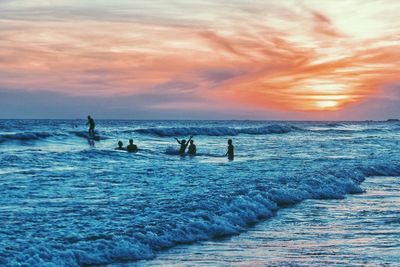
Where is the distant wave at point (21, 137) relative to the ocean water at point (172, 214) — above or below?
above

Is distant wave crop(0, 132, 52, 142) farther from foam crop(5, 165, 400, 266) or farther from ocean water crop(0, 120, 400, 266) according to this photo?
foam crop(5, 165, 400, 266)

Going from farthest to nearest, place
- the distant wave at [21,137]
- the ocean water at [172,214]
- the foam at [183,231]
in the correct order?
the distant wave at [21,137]
the ocean water at [172,214]
the foam at [183,231]

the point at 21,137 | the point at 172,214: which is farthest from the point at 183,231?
the point at 21,137

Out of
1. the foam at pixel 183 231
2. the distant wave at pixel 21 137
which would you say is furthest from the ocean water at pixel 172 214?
the distant wave at pixel 21 137

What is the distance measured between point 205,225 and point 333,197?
6652 millimetres

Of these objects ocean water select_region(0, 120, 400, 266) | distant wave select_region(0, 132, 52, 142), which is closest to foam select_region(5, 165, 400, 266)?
ocean water select_region(0, 120, 400, 266)

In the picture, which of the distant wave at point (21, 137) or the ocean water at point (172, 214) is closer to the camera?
the ocean water at point (172, 214)

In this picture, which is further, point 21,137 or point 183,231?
point 21,137

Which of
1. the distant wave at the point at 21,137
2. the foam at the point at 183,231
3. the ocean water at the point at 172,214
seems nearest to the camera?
the foam at the point at 183,231

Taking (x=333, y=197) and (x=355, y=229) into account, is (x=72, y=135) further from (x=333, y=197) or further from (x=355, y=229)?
(x=355, y=229)

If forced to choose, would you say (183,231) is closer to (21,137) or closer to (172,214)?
(172,214)

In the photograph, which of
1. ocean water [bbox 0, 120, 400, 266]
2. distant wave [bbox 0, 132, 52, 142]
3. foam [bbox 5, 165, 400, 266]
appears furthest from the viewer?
distant wave [bbox 0, 132, 52, 142]

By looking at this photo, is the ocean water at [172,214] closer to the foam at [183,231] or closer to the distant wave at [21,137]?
the foam at [183,231]

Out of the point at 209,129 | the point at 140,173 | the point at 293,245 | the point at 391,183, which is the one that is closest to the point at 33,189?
the point at 140,173
